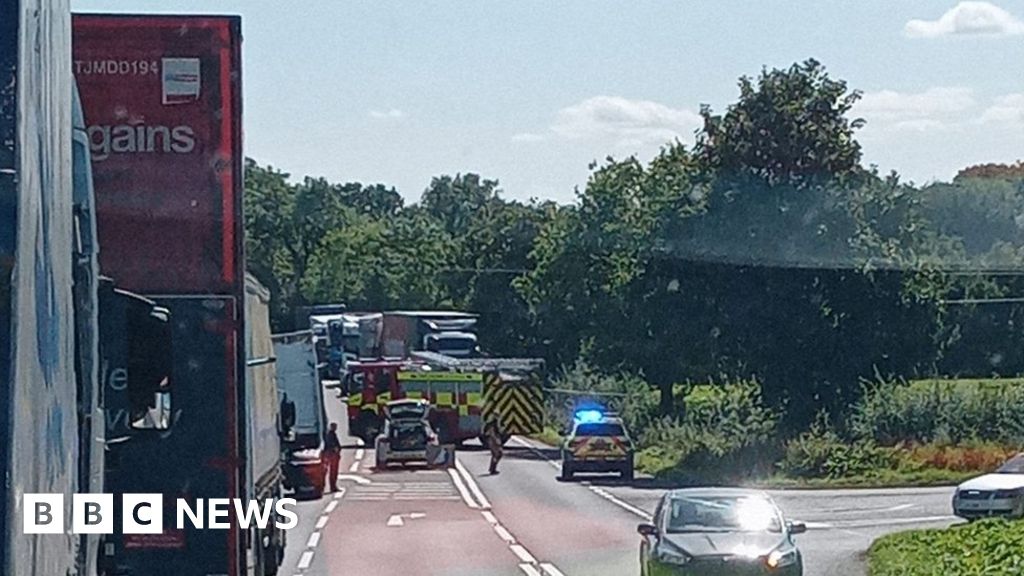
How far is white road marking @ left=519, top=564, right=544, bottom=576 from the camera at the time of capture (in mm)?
20906

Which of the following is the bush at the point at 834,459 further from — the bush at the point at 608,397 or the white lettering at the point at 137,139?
the white lettering at the point at 137,139

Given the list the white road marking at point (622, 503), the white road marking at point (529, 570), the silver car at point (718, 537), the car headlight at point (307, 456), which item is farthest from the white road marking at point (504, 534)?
the silver car at point (718, 537)

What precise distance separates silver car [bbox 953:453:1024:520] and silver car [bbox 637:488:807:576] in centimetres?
1199

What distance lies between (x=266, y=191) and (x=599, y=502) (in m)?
61.5

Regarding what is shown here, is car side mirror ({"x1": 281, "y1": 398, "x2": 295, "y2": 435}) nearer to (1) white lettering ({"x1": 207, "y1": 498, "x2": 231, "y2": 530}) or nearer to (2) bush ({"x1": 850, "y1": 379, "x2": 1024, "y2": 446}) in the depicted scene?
(1) white lettering ({"x1": 207, "y1": 498, "x2": 231, "y2": 530})

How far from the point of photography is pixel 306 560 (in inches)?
873

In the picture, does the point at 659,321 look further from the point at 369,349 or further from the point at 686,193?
the point at 369,349

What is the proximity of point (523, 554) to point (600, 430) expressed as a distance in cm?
1772

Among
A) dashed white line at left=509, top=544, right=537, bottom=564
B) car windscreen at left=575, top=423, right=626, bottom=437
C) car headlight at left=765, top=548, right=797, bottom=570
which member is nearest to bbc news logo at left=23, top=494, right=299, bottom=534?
car headlight at left=765, top=548, right=797, bottom=570

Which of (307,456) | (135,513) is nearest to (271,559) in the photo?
(135,513)

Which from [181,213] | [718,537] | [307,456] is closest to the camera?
[181,213]

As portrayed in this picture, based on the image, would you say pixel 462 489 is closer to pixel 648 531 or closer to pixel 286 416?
pixel 286 416

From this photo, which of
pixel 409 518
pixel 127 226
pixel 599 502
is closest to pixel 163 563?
pixel 127 226

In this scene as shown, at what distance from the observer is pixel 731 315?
45.7 metres
